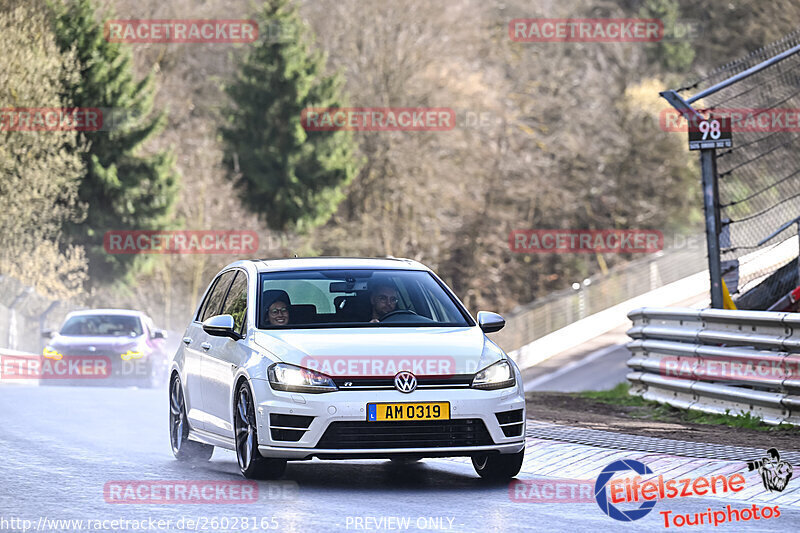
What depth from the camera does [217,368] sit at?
1112 cm

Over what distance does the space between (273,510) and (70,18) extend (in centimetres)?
4375

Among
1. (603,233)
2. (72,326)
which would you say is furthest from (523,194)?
(72,326)

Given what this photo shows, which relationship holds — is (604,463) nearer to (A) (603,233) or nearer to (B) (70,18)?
(B) (70,18)

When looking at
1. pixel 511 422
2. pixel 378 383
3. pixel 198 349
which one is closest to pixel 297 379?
pixel 378 383

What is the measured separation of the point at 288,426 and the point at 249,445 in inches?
23.1

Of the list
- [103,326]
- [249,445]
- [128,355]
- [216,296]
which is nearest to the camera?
[249,445]

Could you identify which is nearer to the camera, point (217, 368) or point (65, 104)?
point (217, 368)

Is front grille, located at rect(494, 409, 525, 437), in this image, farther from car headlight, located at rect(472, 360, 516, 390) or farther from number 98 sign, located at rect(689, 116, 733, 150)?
number 98 sign, located at rect(689, 116, 733, 150)

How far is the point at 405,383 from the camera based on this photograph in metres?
9.68

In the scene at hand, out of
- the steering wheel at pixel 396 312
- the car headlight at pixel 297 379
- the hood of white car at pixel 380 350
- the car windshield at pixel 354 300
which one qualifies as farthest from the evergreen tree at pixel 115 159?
the car headlight at pixel 297 379

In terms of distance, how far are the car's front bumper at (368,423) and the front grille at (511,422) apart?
0.03 metres

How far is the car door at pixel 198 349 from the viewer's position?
460 inches

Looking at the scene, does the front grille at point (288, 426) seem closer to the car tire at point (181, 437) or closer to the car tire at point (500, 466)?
the car tire at point (500, 466)

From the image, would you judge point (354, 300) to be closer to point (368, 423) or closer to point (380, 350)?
point (380, 350)
